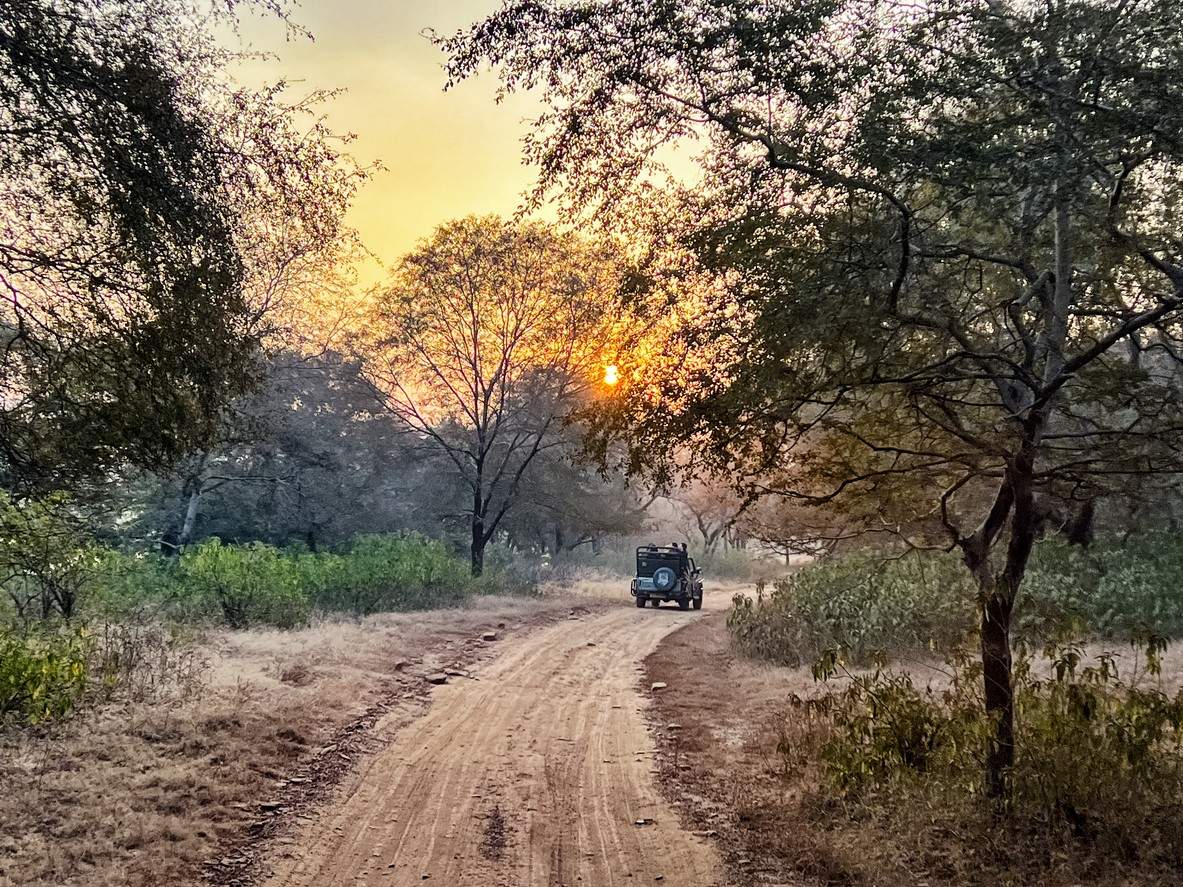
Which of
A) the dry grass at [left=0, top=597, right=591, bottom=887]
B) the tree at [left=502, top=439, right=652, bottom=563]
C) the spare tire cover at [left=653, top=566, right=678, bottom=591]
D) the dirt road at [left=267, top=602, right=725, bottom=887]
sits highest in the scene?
the tree at [left=502, top=439, right=652, bottom=563]

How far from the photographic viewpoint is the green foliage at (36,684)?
6836 mm

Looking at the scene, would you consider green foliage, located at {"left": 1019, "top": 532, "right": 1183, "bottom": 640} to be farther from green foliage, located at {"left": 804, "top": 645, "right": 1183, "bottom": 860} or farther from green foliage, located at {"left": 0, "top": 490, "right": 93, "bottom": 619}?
green foliage, located at {"left": 0, "top": 490, "right": 93, "bottom": 619}

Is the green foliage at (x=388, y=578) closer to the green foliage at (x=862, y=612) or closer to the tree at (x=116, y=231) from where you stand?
the green foliage at (x=862, y=612)

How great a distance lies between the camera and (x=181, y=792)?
6.04 metres

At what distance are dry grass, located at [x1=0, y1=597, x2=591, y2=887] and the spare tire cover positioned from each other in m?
15.3

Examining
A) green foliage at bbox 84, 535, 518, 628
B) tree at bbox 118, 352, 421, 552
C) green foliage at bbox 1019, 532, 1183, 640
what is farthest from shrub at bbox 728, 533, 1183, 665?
tree at bbox 118, 352, 421, 552

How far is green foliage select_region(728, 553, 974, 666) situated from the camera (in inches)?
494

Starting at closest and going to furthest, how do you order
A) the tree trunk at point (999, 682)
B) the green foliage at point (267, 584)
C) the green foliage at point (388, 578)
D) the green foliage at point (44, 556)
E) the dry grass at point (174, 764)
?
the dry grass at point (174, 764), the tree trunk at point (999, 682), the green foliage at point (44, 556), the green foliage at point (267, 584), the green foliage at point (388, 578)

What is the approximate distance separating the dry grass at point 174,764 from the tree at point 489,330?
13.1 meters

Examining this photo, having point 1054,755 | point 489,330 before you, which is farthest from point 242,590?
point 1054,755

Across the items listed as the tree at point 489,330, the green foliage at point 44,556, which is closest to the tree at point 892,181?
the green foliage at point 44,556

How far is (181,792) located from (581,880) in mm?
3524

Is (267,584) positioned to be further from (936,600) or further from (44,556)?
(936,600)

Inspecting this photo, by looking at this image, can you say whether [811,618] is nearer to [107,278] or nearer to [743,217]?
[743,217]
